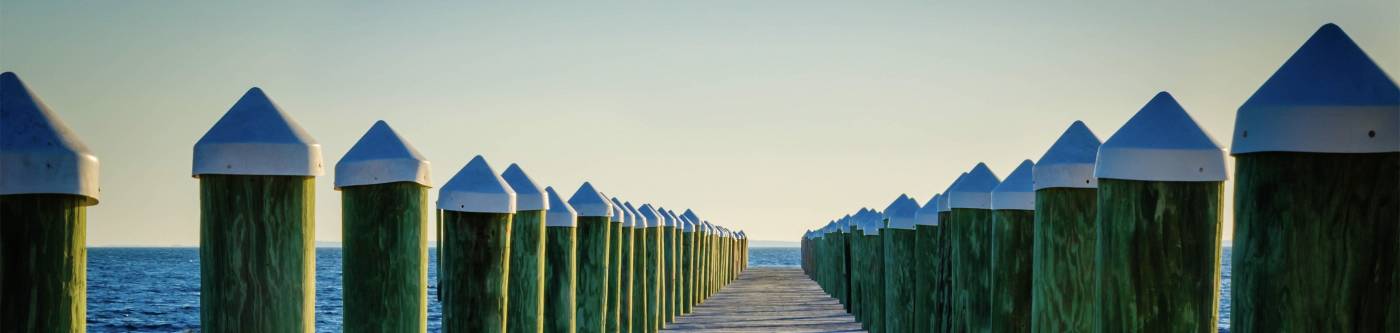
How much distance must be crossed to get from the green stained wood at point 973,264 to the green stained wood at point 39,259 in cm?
529

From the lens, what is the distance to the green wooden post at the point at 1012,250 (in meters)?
7.60

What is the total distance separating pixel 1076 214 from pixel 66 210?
4.29m

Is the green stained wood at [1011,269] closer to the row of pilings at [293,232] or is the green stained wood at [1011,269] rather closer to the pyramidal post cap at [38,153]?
the row of pilings at [293,232]

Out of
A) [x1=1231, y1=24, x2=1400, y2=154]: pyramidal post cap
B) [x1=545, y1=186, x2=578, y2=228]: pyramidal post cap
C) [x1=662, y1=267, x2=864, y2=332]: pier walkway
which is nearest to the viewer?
[x1=1231, y1=24, x2=1400, y2=154]: pyramidal post cap

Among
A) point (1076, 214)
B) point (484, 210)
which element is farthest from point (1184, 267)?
point (484, 210)

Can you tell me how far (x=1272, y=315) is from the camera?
161 inches

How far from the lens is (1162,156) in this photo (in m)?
5.25

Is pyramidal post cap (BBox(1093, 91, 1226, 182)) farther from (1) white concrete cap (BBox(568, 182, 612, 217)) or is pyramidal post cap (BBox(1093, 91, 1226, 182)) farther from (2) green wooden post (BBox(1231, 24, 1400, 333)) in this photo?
(1) white concrete cap (BBox(568, 182, 612, 217))

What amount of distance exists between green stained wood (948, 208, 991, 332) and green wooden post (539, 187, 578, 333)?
2.85 meters

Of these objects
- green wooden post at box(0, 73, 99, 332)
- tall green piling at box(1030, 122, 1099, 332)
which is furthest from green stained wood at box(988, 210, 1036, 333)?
green wooden post at box(0, 73, 99, 332)

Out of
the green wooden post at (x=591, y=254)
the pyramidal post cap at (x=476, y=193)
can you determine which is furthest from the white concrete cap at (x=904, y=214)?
the pyramidal post cap at (x=476, y=193)

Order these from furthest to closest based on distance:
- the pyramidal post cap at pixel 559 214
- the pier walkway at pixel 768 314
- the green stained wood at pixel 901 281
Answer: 1. the pier walkway at pixel 768 314
2. the green stained wood at pixel 901 281
3. the pyramidal post cap at pixel 559 214

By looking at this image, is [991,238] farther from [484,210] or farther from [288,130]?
[288,130]

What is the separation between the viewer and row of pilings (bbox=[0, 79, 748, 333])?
457 centimetres
